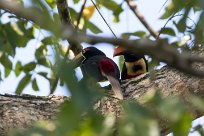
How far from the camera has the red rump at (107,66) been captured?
3248 mm

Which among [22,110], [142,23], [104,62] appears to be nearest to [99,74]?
[104,62]

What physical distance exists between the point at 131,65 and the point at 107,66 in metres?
0.41

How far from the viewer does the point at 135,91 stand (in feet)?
7.54

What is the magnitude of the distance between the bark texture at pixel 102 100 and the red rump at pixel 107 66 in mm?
910

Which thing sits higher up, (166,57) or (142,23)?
(142,23)

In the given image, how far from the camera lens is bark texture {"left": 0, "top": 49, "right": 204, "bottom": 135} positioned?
209 cm

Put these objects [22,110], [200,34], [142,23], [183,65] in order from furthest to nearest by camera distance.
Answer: [142,23], [22,110], [200,34], [183,65]

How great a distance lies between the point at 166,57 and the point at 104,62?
2.60 meters

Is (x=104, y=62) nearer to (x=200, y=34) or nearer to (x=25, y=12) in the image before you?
(x=200, y=34)

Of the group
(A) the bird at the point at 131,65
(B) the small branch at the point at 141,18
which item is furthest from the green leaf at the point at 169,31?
(A) the bird at the point at 131,65

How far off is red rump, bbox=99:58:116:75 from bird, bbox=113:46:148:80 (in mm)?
218

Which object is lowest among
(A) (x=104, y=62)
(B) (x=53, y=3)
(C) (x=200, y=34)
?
(C) (x=200, y=34)

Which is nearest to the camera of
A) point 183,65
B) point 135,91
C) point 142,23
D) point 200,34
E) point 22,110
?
point 183,65

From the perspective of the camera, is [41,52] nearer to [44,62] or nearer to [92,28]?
[44,62]
